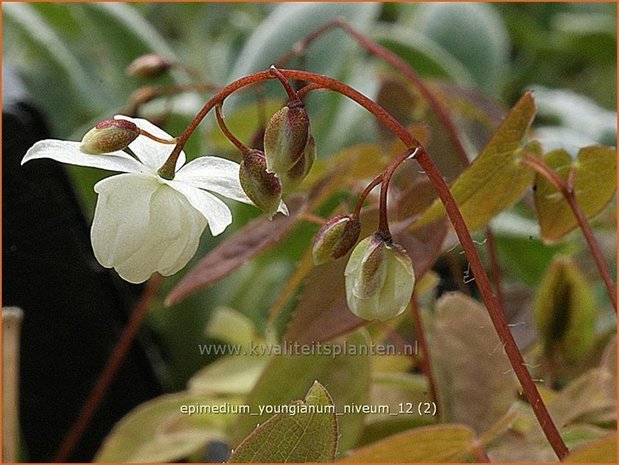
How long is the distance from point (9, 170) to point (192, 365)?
246mm

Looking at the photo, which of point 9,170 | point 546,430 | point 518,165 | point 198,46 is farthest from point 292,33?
point 546,430

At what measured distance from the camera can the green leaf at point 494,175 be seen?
1.17 feet

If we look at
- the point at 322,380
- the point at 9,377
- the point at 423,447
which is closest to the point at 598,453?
the point at 423,447

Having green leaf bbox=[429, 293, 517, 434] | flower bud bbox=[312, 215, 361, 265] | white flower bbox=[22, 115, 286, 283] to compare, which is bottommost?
green leaf bbox=[429, 293, 517, 434]

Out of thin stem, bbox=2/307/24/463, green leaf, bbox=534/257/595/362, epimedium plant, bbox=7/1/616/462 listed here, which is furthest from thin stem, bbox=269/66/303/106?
green leaf, bbox=534/257/595/362

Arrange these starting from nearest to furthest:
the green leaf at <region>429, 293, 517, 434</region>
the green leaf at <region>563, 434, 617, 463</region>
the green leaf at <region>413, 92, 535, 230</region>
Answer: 1. the green leaf at <region>563, 434, 617, 463</region>
2. the green leaf at <region>413, 92, 535, 230</region>
3. the green leaf at <region>429, 293, 517, 434</region>

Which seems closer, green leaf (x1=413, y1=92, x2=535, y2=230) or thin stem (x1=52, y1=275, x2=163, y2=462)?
green leaf (x1=413, y1=92, x2=535, y2=230)

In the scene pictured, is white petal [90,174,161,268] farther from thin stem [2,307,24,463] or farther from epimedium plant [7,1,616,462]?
thin stem [2,307,24,463]

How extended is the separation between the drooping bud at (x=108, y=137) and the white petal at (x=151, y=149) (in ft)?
0.05

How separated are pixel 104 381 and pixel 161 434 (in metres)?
0.06

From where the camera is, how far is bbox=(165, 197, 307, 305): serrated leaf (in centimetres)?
41

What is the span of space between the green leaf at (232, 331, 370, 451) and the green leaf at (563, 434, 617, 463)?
18 centimetres

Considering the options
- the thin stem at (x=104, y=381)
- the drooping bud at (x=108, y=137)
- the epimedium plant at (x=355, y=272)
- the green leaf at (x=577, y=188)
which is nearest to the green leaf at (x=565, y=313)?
the epimedium plant at (x=355, y=272)

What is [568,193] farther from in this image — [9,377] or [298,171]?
[9,377]
